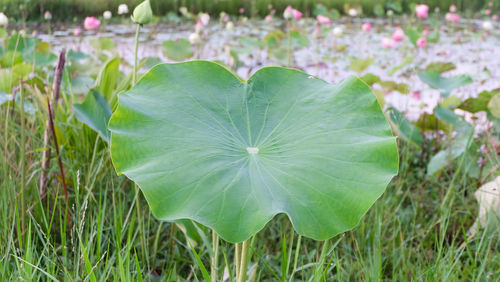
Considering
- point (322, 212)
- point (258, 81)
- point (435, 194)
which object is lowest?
point (435, 194)

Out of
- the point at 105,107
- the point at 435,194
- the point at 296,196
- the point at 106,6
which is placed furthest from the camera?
the point at 106,6

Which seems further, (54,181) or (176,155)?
(54,181)

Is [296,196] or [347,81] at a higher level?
[347,81]

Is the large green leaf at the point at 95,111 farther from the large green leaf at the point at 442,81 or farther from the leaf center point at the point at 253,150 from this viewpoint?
the large green leaf at the point at 442,81

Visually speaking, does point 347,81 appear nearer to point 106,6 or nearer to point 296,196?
point 296,196

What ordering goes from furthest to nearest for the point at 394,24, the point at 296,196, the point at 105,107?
the point at 394,24 → the point at 105,107 → the point at 296,196

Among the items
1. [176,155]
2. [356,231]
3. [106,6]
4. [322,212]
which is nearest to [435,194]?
[356,231]

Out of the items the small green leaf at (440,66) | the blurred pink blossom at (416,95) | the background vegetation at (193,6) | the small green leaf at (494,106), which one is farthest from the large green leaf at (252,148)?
the blurred pink blossom at (416,95)
